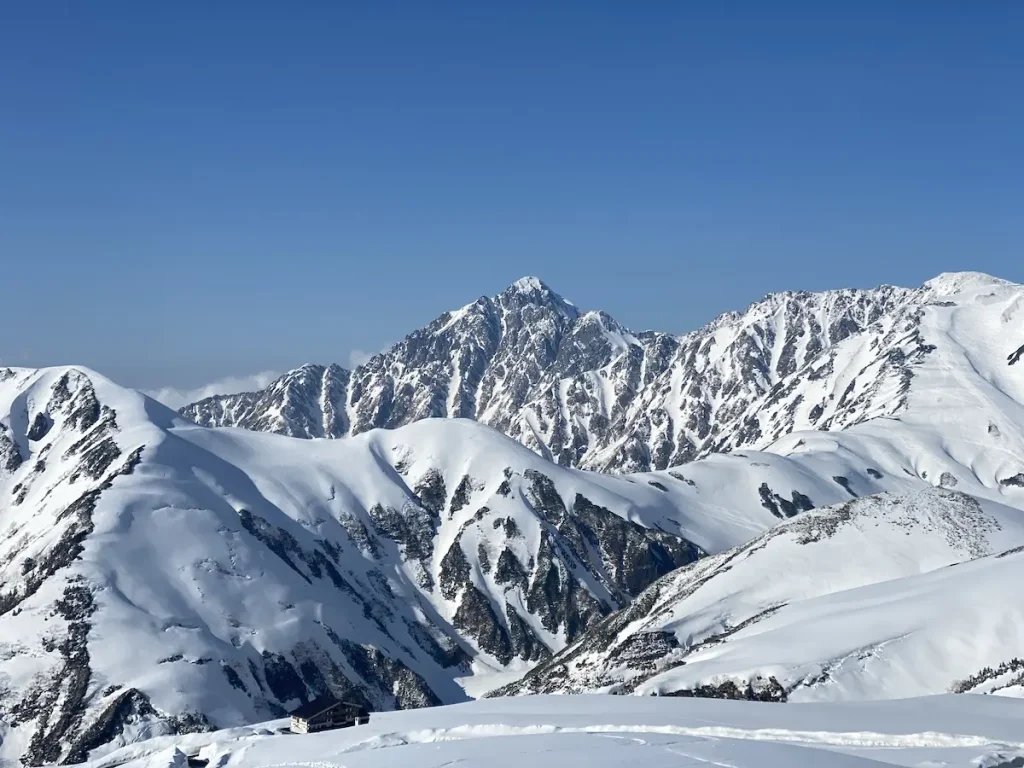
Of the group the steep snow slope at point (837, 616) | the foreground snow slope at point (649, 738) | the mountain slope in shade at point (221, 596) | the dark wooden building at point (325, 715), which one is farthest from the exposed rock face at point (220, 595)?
the foreground snow slope at point (649, 738)

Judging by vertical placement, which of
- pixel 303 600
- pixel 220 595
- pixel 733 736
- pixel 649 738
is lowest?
pixel 733 736

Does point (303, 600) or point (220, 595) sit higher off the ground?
point (220, 595)

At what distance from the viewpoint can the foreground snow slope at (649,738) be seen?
39.2 meters

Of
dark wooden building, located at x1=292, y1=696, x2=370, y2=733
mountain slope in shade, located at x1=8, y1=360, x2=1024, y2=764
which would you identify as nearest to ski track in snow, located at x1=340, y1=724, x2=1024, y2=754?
dark wooden building, located at x1=292, y1=696, x2=370, y2=733

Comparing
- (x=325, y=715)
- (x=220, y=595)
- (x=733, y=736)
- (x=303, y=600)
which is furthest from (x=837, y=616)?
(x=220, y=595)

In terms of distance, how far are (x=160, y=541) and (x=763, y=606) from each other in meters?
90.5

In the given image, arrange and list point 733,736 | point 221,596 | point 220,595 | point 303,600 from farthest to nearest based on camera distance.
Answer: point 303,600 → point 220,595 → point 221,596 → point 733,736

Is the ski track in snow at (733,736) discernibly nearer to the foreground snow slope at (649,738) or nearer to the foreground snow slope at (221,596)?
the foreground snow slope at (649,738)

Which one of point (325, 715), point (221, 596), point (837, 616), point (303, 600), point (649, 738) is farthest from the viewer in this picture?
point (303, 600)

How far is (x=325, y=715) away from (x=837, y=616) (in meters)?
49.9

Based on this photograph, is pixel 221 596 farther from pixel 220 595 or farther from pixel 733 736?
pixel 733 736

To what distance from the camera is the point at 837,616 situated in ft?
296

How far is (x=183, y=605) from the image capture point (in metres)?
132

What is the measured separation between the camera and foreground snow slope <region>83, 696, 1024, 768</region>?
128 ft
